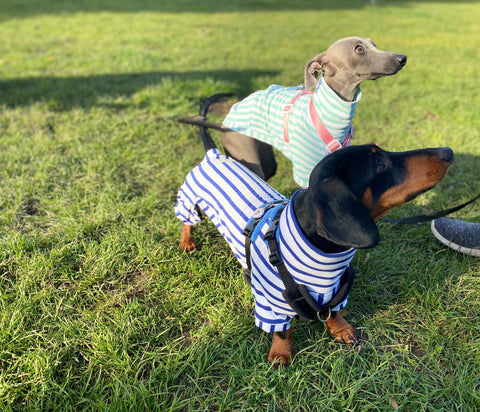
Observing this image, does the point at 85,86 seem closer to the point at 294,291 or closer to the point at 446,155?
the point at 294,291

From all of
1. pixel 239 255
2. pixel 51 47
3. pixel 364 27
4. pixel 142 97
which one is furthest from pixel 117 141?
pixel 364 27

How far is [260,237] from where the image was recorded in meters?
1.80

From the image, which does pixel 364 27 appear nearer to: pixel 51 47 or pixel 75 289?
pixel 51 47

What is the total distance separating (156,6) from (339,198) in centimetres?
1378

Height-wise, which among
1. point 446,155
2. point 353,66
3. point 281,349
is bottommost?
point 281,349

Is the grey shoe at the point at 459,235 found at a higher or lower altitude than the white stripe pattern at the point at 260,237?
lower

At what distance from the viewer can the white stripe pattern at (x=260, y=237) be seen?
5.26ft

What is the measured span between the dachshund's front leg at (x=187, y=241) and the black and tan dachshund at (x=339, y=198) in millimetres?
456

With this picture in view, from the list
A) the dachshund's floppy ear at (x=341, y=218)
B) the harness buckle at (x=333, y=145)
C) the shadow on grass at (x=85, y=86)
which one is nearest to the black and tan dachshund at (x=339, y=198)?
the dachshund's floppy ear at (x=341, y=218)

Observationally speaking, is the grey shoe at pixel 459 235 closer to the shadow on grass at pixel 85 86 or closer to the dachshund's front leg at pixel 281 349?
the dachshund's front leg at pixel 281 349

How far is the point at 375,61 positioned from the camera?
2.67 meters

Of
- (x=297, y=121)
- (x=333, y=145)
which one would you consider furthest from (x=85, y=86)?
(x=333, y=145)

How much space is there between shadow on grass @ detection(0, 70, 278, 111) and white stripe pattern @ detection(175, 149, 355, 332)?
10.9ft

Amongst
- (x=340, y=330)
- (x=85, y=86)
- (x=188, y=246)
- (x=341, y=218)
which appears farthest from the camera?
(x=85, y=86)
